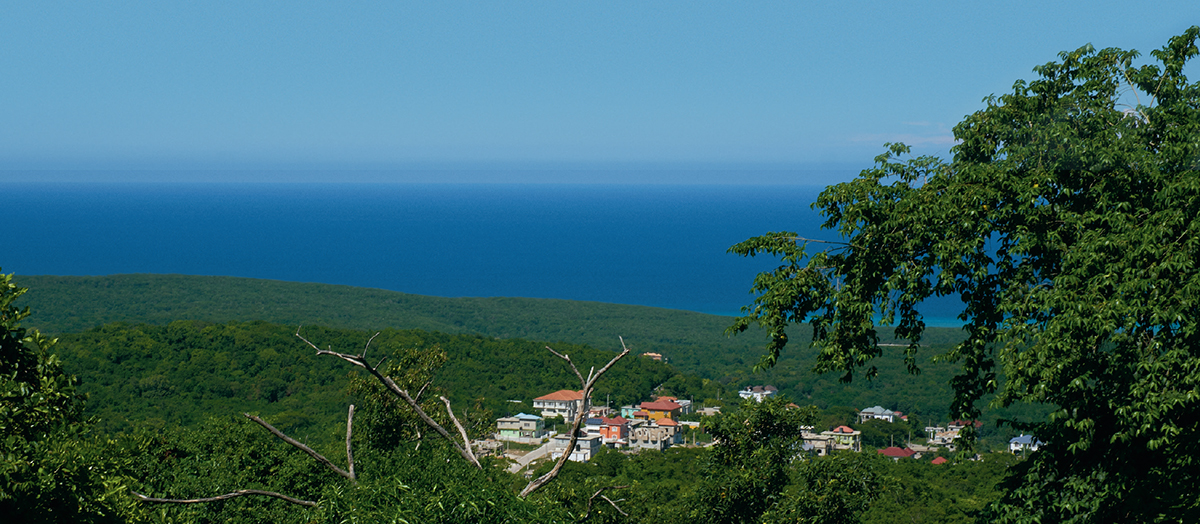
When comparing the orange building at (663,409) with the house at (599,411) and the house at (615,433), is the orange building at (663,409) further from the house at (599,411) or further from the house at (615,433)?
the house at (615,433)

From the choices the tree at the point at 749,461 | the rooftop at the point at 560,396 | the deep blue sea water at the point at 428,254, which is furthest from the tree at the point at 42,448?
the deep blue sea water at the point at 428,254

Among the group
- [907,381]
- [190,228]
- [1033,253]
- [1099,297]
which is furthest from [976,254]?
[190,228]

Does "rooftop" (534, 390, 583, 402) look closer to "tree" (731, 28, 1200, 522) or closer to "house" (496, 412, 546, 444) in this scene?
"house" (496, 412, 546, 444)

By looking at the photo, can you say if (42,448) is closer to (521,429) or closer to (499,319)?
(521,429)

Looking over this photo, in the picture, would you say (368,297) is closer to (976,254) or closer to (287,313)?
(287,313)

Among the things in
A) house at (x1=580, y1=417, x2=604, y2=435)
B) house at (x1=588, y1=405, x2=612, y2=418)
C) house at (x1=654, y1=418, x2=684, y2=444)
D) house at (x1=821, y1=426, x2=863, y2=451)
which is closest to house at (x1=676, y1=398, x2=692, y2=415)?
house at (x1=588, y1=405, x2=612, y2=418)

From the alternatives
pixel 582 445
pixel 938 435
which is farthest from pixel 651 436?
pixel 938 435
